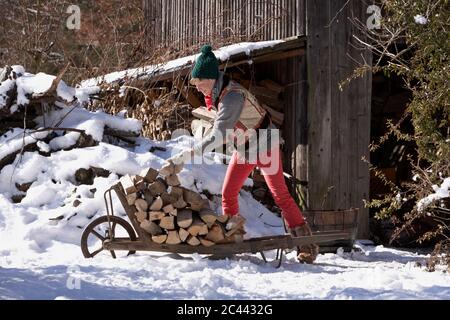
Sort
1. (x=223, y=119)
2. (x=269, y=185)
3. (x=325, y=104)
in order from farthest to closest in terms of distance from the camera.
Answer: (x=325, y=104) → (x=269, y=185) → (x=223, y=119)

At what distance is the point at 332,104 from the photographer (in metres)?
9.76

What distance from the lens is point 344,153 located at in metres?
9.85

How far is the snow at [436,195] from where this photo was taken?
21.6 feet

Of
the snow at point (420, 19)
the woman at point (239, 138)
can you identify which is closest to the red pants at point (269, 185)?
the woman at point (239, 138)

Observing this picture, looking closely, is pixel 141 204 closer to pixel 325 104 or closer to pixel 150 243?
pixel 150 243

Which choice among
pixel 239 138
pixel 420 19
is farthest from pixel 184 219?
pixel 420 19

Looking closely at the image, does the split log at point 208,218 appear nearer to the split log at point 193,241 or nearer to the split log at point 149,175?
the split log at point 193,241

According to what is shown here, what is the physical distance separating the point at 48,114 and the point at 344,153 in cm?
366

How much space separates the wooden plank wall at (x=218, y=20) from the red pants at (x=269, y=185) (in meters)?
2.94

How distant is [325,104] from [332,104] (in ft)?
0.29

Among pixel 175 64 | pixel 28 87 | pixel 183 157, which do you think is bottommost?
pixel 183 157

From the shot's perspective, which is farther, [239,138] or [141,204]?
[239,138]
